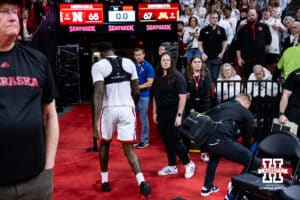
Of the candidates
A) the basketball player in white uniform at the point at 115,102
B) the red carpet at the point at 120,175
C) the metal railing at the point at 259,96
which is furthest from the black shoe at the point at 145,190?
the metal railing at the point at 259,96

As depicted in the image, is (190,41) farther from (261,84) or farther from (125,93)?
(125,93)

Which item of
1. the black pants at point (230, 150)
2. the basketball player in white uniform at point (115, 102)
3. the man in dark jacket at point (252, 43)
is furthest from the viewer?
the man in dark jacket at point (252, 43)

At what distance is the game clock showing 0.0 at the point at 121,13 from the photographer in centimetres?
1044

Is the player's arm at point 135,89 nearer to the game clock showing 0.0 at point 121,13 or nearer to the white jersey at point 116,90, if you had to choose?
the white jersey at point 116,90

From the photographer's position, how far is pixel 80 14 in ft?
34.3

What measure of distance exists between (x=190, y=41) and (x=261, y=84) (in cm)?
313

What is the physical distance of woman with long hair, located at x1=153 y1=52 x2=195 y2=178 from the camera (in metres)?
5.73

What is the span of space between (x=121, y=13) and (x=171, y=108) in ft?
17.3

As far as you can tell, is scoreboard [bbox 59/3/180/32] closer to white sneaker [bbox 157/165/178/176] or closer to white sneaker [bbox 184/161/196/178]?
white sneaker [bbox 157/165/178/176]

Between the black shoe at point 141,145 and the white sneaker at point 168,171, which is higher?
the white sneaker at point 168,171

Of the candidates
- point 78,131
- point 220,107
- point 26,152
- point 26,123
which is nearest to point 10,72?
point 26,123

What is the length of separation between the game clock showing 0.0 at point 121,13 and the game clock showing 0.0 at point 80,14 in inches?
9.5

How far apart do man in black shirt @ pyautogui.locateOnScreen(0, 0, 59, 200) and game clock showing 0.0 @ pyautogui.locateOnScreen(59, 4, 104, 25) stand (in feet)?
27.4

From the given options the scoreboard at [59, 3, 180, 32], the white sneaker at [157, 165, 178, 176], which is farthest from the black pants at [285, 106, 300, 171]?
the scoreboard at [59, 3, 180, 32]
